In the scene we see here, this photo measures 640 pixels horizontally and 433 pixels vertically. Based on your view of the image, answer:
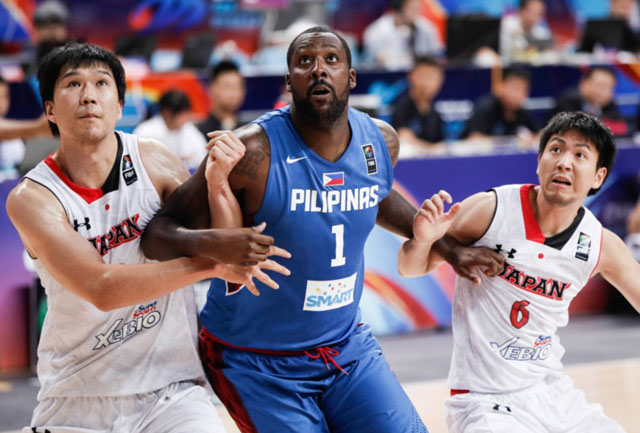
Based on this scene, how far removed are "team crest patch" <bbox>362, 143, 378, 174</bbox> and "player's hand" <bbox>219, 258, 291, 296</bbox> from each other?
63 centimetres

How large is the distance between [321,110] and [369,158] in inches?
13.3

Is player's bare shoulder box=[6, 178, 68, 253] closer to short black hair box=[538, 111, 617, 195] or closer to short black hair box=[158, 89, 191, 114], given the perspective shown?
short black hair box=[538, 111, 617, 195]

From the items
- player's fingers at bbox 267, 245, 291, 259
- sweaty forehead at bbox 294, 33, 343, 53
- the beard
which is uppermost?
sweaty forehead at bbox 294, 33, 343, 53

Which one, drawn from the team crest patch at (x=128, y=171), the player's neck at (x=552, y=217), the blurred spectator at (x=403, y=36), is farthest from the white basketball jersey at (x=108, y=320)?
the blurred spectator at (x=403, y=36)

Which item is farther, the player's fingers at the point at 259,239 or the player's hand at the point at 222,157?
the player's hand at the point at 222,157

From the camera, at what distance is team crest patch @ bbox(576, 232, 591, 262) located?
148 inches

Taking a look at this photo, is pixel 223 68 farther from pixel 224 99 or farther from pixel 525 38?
pixel 525 38

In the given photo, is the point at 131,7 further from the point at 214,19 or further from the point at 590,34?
the point at 590,34

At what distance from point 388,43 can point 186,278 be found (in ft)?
29.4

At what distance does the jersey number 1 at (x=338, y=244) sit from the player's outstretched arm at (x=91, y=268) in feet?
1.71

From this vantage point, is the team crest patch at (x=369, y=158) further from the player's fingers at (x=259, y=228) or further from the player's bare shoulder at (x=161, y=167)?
the player's bare shoulder at (x=161, y=167)

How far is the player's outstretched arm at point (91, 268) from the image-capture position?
309cm

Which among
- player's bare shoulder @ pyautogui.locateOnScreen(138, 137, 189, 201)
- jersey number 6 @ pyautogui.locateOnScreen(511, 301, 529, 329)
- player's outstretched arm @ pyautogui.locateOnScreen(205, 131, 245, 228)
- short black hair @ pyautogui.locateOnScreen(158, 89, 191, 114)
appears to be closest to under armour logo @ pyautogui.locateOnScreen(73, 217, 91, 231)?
player's bare shoulder @ pyautogui.locateOnScreen(138, 137, 189, 201)

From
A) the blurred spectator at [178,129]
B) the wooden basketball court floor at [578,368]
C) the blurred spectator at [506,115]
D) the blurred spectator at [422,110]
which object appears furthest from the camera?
the blurred spectator at [506,115]
